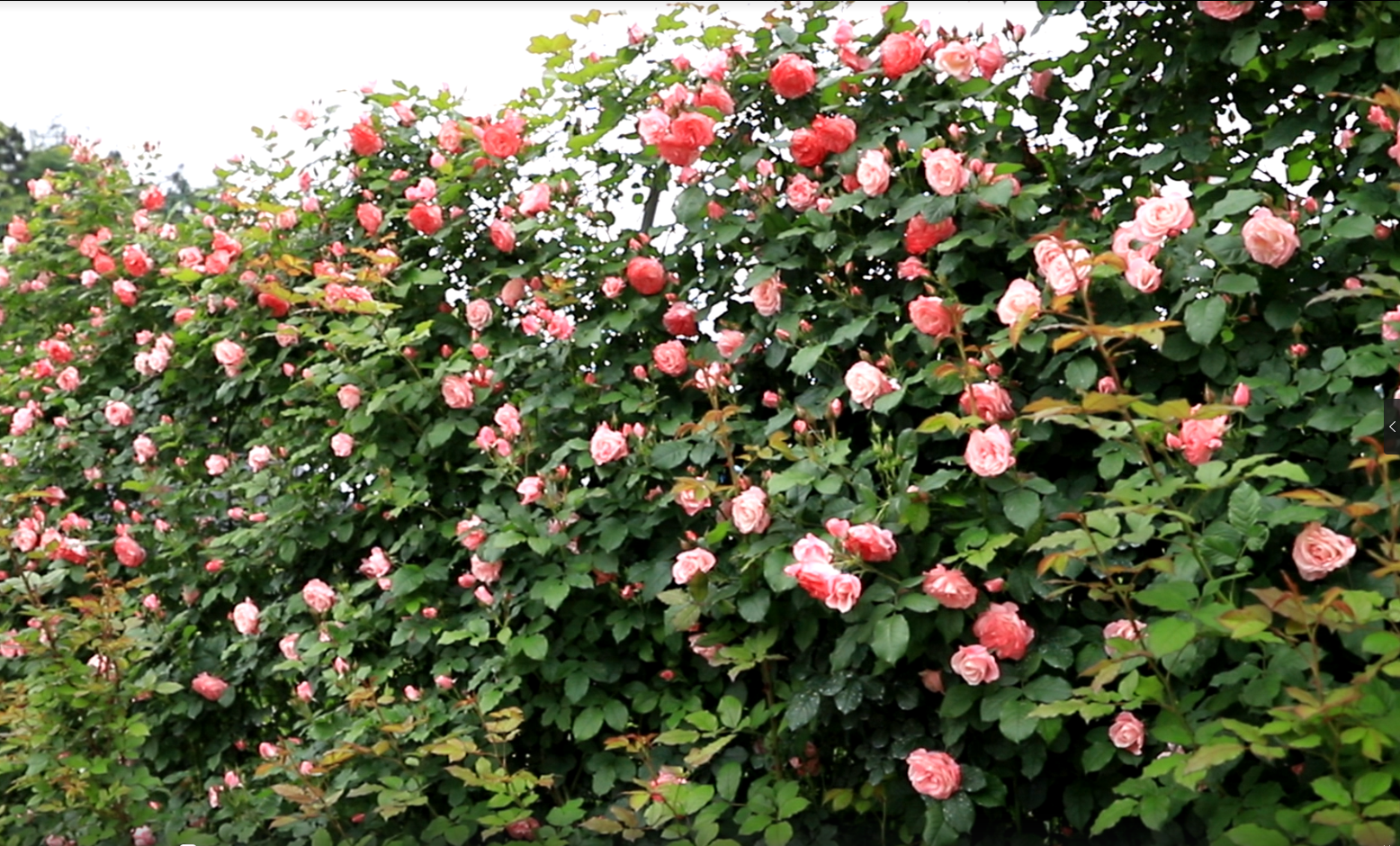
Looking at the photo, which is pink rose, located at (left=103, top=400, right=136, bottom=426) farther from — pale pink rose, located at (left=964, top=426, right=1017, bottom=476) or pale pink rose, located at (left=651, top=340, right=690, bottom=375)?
pale pink rose, located at (left=964, top=426, right=1017, bottom=476)


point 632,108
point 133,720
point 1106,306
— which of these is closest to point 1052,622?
point 1106,306

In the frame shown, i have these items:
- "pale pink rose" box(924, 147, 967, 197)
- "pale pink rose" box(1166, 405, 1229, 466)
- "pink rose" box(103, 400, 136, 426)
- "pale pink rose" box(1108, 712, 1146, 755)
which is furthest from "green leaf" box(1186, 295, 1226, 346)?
"pink rose" box(103, 400, 136, 426)

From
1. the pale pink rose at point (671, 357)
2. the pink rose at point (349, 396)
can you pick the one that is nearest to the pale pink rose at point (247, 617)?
the pink rose at point (349, 396)

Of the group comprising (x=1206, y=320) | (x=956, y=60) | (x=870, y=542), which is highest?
(x=956, y=60)

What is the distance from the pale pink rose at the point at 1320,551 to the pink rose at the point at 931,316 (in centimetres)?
72

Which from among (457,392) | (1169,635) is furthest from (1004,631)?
(457,392)

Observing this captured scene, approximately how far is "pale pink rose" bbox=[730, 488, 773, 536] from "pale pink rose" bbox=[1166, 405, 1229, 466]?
0.75 meters

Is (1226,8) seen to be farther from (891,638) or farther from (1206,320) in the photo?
(891,638)

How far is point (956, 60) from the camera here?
2.81 metres

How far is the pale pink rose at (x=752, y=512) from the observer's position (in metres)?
2.62

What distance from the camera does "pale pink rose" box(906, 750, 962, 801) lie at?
2475 millimetres

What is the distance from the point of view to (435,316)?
3561 millimetres

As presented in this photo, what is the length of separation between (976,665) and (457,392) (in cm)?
138

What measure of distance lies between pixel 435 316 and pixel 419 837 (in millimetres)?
1241
